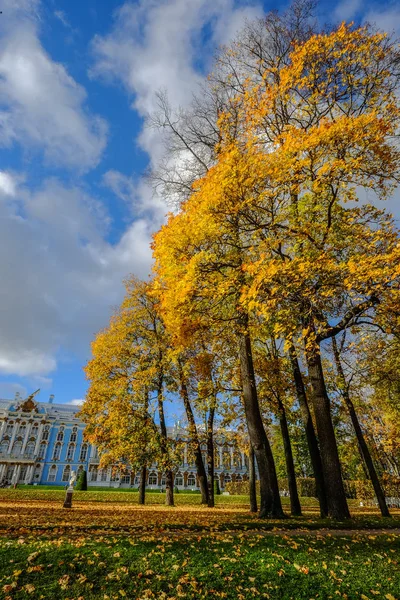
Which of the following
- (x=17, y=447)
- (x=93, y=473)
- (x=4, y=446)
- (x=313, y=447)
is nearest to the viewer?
(x=313, y=447)

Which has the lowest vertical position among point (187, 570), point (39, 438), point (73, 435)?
point (187, 570)

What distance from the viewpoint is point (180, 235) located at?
946cm

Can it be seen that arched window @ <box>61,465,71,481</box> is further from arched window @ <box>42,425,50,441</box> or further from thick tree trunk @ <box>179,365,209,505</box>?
thick tree trunk @ <box>179,365,209,505</box>

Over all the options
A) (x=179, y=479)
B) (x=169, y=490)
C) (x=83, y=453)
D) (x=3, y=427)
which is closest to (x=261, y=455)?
(x=169, y=490)

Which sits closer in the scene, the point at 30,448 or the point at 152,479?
the point at 30,448

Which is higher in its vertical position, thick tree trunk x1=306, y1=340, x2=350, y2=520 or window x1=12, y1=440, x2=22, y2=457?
window x1=12, y1=440, x2=22, y2=457

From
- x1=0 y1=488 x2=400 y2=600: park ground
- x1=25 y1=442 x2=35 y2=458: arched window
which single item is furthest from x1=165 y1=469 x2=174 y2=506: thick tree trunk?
x1=25 y1=442 x2=35 y2=458: arched window

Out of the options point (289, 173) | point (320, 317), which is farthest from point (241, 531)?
point (289, 173)

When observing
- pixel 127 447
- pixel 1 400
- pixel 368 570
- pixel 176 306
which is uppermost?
pixel 1 400

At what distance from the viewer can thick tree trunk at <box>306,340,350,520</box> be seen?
931 centimetres

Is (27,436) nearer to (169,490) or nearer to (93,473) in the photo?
(93,473)

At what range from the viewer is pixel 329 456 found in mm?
9531

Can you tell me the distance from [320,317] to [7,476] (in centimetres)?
6161

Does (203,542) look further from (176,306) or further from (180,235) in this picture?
(180,235)
